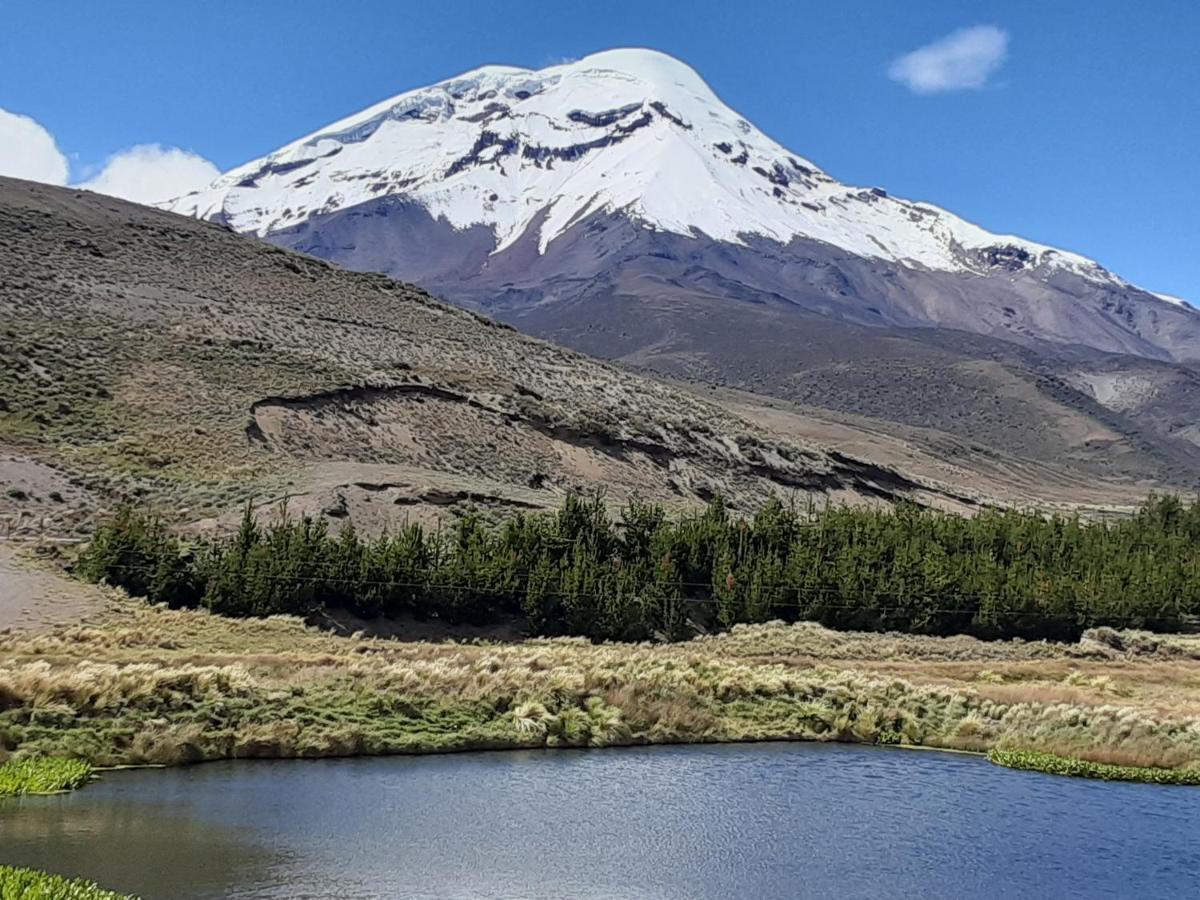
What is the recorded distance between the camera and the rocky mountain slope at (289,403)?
55938 millimetres

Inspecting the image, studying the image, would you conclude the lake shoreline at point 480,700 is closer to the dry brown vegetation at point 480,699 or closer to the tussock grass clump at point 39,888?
the dry brown vegetation at point 480,699

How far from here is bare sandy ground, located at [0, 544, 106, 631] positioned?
121 feet

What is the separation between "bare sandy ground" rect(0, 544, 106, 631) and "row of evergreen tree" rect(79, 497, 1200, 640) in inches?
55.0

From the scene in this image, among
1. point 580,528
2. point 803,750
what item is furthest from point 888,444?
point 803,750

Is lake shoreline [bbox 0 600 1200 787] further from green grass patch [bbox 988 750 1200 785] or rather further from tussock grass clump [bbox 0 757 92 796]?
tussock grass clump [bbox 0 757 92 796]

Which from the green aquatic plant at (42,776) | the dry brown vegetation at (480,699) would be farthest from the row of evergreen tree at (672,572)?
the green aquatic plant at (42,776)

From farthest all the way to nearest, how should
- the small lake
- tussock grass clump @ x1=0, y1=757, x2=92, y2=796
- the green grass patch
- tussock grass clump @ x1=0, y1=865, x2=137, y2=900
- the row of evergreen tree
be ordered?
the row of evergreen tree
the green grass patch
tussock grass clump @ x1=0, y1=757, x2=92, y2=796
the small lake
tussock grass clump @ x1=0, y1=865, x2=137, y2=900

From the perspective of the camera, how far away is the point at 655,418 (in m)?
86.2

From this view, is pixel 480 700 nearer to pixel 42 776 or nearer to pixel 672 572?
pixel 42 776

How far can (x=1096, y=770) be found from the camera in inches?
1105

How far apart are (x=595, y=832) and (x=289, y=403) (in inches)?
2039

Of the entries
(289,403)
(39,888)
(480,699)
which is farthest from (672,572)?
(39,888)

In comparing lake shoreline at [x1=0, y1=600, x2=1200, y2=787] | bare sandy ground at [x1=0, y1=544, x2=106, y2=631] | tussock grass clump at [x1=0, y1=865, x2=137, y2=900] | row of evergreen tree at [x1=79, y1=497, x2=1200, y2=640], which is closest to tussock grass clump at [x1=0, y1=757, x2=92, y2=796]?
lake shoreline at [x1=0, y1=600, x2=1200, y2=787]

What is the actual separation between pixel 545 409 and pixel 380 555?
114 ft
